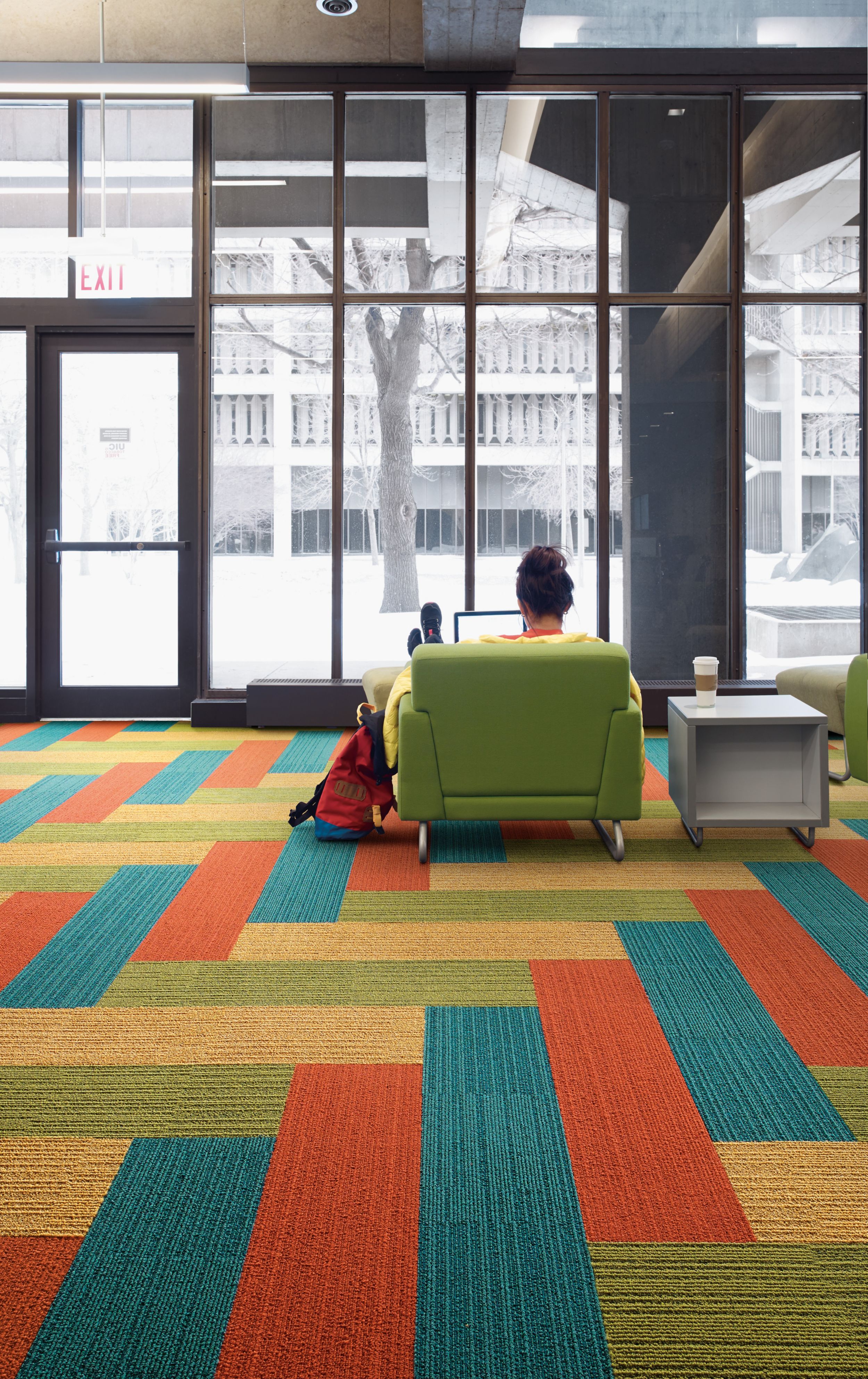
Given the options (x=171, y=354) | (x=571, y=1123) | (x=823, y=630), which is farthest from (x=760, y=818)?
(x=171, y=354)

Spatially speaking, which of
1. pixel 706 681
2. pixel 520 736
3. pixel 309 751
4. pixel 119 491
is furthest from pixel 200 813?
pixel 119 491

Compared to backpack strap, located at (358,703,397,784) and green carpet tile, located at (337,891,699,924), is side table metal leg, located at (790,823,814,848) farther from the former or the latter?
backpack strap, located at (358,703,397,784)

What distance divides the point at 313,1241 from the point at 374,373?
5.66 metres

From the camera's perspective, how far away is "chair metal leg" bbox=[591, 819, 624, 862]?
11.6 ft

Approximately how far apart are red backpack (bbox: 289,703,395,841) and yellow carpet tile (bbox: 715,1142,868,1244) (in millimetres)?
2163

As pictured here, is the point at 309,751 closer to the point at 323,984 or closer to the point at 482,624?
the point at 482,624

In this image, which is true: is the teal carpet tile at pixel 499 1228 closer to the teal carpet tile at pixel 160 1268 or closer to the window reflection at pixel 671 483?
the teal carpet tile at pixel 160 1268

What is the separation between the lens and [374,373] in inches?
254

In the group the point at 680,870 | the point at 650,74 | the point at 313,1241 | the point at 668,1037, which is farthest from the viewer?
the point at 650,74

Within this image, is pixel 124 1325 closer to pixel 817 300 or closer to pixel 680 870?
pixel 680 870

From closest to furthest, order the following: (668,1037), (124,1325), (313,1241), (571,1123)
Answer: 1. (124,1325)
2. (313,1241)
3. (571,1123)
4. (668,1037)

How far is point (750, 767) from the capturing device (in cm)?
382

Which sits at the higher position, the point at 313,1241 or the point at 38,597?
the point at 38,597

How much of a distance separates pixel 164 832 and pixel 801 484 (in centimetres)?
460
